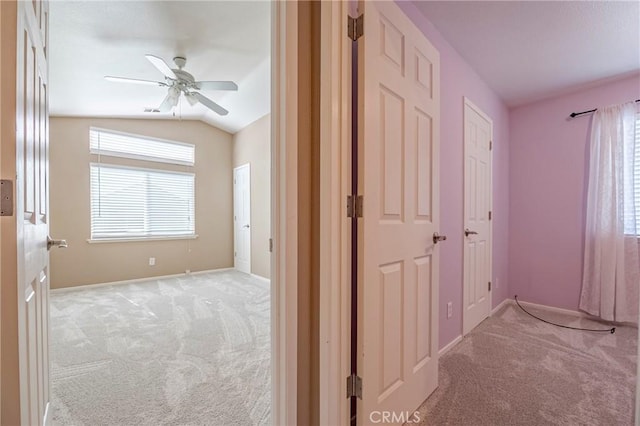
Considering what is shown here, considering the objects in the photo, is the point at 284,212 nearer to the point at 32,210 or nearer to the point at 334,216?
the point at 334,216

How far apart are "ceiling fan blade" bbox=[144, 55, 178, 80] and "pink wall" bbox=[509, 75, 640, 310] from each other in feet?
12.7

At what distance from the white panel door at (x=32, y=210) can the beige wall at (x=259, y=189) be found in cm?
342

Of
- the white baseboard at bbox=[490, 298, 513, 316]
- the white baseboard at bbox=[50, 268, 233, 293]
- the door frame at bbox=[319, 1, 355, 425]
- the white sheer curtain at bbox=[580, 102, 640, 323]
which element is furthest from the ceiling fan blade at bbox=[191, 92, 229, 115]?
the white sheer curtain at bbox=[580, 102, 640, 323]

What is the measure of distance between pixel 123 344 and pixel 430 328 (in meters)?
2.43

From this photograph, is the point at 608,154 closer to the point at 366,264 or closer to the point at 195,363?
the point at 366,264

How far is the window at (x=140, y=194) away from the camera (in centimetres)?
436

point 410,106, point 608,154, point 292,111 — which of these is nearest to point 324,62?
point 292,111

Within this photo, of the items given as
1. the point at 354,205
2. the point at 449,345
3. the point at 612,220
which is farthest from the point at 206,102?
the point at 612,220

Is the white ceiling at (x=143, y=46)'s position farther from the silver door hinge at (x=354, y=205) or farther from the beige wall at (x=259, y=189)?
the silver door hinge at (x=354, y=205)

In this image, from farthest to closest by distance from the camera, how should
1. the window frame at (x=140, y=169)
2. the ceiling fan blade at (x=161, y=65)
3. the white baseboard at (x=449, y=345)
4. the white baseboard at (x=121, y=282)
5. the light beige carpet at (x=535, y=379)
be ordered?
the window frame at (x=140, y=169), the white baseboard at (x=121, y=282), the ceiling fan blade at (x=161, y=65), the white baseboard at (x=449, y=345), the light beige carpet at (x=535, y=379)

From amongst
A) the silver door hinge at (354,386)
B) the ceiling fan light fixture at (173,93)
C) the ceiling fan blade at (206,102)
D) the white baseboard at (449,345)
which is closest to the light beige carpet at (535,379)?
the white baseboard at (449,345)

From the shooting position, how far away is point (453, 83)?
234 cm

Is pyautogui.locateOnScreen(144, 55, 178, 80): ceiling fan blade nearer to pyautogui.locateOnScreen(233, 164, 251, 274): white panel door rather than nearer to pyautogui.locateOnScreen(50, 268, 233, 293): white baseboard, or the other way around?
pyautogui.locateOnScreen(233, 164, 251, 274): white panel door

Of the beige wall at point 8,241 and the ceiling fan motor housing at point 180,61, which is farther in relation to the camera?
the ceiling fan motor housing at point 180,61
